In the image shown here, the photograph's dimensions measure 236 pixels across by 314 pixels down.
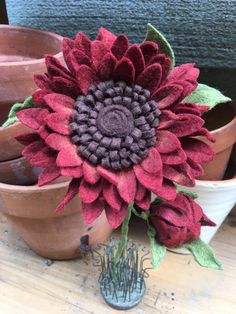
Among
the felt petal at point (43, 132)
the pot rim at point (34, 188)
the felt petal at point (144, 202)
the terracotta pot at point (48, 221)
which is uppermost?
the felt petal at point (43, 132)

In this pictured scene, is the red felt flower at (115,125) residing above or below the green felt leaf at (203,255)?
above

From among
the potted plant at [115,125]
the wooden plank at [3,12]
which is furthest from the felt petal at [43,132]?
the wooden plank at [3,12]

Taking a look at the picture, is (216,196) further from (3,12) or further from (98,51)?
(3,12)

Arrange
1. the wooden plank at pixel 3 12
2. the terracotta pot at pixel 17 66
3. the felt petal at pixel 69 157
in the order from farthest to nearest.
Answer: the wooden plank at pixel 3 12 → the terracotta pot at pixel 17 66 → the felt petal at pixel 69 157

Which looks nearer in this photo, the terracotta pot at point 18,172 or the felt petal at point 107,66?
the felt petal at point 107,66

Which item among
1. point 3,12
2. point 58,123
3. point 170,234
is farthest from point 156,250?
point 3,12

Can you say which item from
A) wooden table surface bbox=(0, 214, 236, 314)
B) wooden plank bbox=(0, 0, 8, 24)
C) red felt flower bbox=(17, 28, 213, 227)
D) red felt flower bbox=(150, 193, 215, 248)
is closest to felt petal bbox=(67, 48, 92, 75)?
red felt flower bbox=(17, 28, 213, 227)

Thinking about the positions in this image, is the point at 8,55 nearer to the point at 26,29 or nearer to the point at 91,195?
the point at 26,29

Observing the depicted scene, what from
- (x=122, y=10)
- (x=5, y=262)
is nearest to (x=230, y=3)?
(x=122, y=10)

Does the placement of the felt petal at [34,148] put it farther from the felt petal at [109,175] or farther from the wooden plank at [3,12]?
the wooden plank at [3,12]
